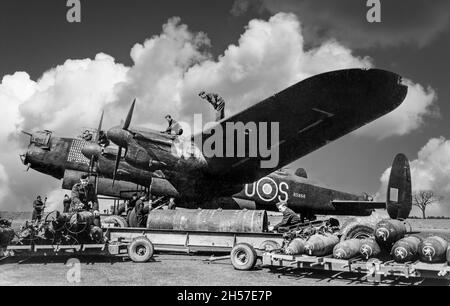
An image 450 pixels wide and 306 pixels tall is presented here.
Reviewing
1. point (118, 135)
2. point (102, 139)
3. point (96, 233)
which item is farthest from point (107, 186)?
point (96, 233)

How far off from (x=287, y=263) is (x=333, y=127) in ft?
17.8

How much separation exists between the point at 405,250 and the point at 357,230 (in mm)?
2809

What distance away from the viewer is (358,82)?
10.3 m

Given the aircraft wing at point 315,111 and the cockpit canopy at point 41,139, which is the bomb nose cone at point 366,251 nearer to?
the aircraft wing at point 315,111

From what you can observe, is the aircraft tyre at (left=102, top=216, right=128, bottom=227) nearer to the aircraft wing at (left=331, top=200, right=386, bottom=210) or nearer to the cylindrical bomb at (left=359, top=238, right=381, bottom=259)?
the cylindrical bomb at (left=359, top=238, right=381, bottom=259)

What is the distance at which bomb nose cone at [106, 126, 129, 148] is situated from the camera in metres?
12.6

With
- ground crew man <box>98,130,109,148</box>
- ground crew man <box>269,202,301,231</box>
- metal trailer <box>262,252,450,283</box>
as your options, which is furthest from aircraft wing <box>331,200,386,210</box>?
ground crew man <box>98,130,109,148</box>

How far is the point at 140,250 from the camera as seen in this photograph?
11203mm

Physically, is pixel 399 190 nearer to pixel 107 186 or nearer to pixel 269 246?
pixel 269 246

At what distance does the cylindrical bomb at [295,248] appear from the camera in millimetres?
9129

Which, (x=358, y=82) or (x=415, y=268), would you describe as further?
(x=358, y=82)
